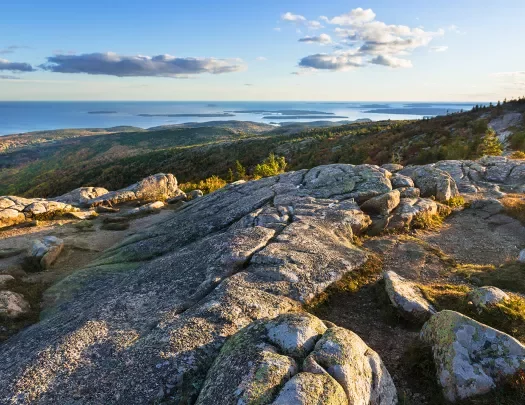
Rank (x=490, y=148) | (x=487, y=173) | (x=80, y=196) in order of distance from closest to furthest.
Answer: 1. (x=487, y=173)
2. (x=490, y=148)
3. (x=80, y=196)

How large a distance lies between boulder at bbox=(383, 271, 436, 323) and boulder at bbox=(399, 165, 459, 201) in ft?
33.5

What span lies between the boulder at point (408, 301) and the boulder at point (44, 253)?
15.6 m

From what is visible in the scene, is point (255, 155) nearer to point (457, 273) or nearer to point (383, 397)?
point (457, 273)

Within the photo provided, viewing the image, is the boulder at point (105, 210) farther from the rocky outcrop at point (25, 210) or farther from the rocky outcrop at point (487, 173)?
the rocky outcrop at point (487, 173)

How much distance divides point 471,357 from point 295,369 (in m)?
3.53

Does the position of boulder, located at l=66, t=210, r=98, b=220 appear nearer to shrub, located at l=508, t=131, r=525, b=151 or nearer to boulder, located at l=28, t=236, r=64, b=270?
boulder, located at l=28, t=236, r=64, b=270

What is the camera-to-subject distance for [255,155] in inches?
3253

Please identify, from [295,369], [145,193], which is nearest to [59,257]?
[295,369]

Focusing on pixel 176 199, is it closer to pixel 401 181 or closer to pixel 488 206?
pixel 401 181

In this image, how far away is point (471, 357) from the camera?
22.6 ft

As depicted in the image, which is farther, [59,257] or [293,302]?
[59,257]

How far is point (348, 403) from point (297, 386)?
0.94 metres

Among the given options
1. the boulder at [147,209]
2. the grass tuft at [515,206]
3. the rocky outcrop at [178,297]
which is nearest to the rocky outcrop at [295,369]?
the rocky outcrop at [178,297]

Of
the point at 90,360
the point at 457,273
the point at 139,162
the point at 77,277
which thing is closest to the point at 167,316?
the point at 90,360
